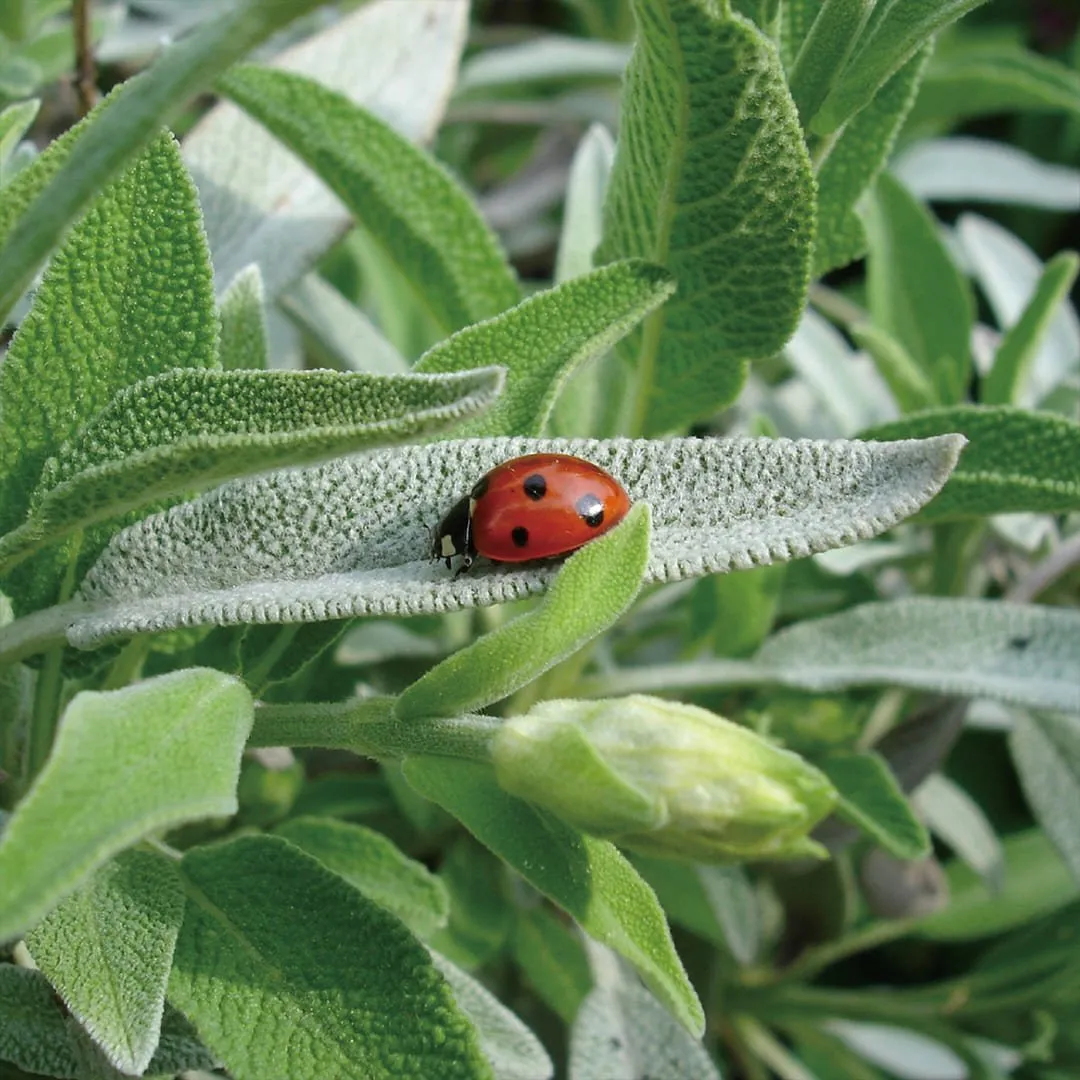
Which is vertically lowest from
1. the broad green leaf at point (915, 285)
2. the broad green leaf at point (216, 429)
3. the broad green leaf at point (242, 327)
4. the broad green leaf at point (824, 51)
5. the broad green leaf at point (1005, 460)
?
the broad green leaf at point (915, 285)

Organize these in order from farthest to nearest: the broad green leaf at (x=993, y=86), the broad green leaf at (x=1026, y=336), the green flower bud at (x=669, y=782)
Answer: the broad green leaf at (x=993, y=86), the broad green leaf at (x=1026, y=336), the green flower bud at (x=669, y=782)

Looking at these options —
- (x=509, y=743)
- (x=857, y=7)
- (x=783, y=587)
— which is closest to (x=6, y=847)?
(x=509, y=743)

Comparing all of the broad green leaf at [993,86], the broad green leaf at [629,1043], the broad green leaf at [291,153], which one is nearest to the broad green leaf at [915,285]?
the broad green leaf at [993,86]

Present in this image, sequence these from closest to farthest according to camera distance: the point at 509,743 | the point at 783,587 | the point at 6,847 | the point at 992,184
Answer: the point at 6,847, the point at 509,743, the point at 783,587, the point at 992,184

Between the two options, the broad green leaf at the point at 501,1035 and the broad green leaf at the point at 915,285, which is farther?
the broad green leaf at the point at 915,285

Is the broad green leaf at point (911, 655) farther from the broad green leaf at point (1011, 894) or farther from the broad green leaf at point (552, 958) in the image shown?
the broad green leaf at point (1011, 894)

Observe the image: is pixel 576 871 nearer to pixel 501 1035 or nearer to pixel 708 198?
pixel 501 1035

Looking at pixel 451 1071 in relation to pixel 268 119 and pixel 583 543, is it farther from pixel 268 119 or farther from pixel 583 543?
pixel 268 119
